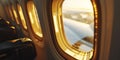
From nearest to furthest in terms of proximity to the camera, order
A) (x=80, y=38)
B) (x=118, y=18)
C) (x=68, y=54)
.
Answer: (x=118, y=18)
(x=68, y=54)
(x=80, y=38)

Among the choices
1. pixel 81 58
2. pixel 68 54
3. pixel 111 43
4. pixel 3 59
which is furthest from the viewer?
pixel 3 59

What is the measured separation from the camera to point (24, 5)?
392cm

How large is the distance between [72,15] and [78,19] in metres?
0.16

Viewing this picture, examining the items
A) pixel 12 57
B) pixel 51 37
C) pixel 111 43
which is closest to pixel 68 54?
pixel 51 37

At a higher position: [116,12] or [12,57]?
[116,12]

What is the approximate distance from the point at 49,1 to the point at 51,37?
0.71m

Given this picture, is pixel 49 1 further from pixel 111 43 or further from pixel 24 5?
pixel 24 5

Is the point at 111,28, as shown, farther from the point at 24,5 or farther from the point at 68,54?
the point at 24,5

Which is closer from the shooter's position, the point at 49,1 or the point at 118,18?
the point at 118,18

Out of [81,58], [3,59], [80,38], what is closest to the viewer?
[81,58]

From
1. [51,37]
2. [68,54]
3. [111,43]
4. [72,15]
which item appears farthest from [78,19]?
[111,43]

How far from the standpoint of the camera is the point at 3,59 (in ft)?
9.39

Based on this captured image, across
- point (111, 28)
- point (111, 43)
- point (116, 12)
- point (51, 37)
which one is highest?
point (116, 12)

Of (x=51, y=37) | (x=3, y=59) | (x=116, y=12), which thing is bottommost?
(x=3, y=59)
